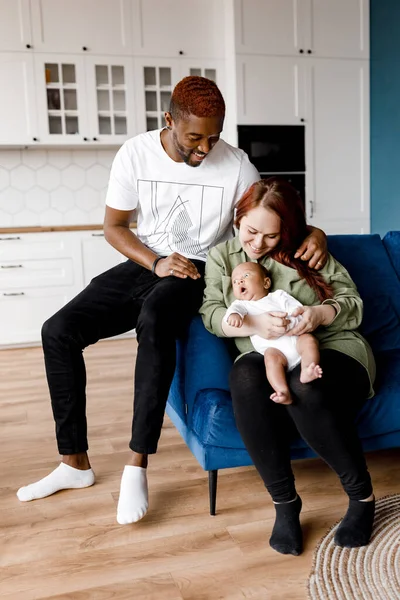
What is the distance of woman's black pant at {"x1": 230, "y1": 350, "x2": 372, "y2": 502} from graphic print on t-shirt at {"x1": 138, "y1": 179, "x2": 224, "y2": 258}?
1.97ft

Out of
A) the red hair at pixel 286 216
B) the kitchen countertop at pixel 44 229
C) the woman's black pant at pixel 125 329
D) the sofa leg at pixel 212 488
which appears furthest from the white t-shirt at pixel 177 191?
the kitchen countertop at pixel 44 229

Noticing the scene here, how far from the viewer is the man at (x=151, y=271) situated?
5.68ft

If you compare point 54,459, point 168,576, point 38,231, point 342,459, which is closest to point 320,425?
point 342,459

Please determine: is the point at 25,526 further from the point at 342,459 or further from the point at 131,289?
the point at 342,459

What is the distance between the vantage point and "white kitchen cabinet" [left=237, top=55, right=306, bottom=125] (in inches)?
169

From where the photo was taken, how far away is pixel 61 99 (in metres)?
4.25

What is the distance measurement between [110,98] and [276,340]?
10.6 feet

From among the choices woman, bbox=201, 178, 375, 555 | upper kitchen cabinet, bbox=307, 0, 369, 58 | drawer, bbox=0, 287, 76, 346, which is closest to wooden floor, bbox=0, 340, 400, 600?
woman, bbox=201, 178, 375, 555

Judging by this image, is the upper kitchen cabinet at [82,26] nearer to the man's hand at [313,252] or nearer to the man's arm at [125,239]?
the man's arm at [125,239]

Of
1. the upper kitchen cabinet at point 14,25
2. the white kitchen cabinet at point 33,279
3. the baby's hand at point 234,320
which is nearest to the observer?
the baby's hand at point 234,320

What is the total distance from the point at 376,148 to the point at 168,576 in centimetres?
391

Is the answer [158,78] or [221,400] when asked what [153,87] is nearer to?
[158,78]

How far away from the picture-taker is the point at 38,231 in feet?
13.6

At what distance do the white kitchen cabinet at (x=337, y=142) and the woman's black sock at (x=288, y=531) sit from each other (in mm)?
3260
